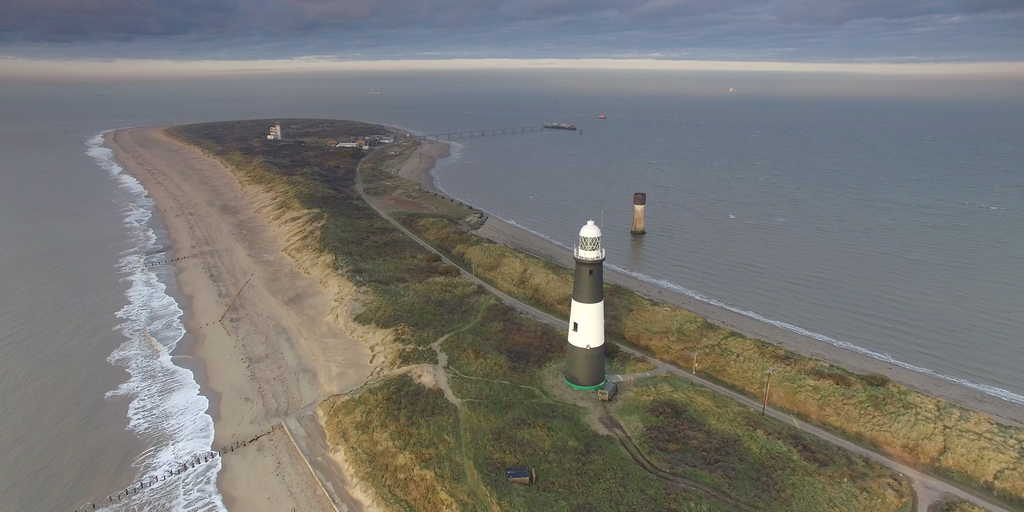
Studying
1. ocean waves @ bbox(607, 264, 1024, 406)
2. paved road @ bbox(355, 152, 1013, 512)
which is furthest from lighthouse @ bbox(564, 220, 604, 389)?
ocean waves @ bbox(607, 264, 1024, 406)

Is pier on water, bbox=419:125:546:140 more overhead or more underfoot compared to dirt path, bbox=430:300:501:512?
more overhead

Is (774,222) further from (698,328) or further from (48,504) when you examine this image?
(48,504)

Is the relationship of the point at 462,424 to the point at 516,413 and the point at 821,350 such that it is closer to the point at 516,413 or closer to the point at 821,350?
the point at 516,413

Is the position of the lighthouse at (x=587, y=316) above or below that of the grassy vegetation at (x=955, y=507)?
above

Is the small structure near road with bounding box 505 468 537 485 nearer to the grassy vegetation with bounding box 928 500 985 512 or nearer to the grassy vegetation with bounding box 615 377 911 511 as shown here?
the grassy vegetation with bounding box 615 377 911 511

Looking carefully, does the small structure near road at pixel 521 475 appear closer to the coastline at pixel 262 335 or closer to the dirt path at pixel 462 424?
the dirt path at pixel 462 424

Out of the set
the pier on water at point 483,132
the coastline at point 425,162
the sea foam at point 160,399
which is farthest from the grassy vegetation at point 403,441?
the pier on water at point 483,132
